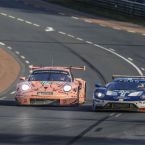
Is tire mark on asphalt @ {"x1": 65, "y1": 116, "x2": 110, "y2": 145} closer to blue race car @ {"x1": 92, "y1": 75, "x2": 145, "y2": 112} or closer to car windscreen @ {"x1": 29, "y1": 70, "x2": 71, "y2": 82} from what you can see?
blue race car @ {"x1": 92, "y1": 75, "x2": 145, "y2": 112}

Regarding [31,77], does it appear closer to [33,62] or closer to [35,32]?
[33,62]

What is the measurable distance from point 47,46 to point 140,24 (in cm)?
1171

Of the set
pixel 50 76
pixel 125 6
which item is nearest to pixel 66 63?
pixel 50 76

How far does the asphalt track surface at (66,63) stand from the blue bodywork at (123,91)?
27.6 inches

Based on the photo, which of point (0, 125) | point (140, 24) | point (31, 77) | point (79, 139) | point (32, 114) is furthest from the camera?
point (140, 24)

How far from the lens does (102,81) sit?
34125mm

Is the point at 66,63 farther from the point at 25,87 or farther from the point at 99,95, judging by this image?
the point at 99,95

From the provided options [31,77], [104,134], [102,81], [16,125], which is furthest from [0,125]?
[102,81]

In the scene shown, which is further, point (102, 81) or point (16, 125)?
point (102, 81)

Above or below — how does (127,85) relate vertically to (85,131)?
above

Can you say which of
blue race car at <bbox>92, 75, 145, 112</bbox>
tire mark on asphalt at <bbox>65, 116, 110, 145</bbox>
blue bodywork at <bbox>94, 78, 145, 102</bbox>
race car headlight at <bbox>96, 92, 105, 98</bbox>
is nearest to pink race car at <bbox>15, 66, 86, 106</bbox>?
blue bodywork at <bbox>94, 78, 145, 102</bbox>

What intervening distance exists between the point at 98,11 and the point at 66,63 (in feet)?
68.4

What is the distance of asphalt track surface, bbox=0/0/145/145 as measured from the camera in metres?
16.5

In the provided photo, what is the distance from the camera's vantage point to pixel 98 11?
59812 millimetres
